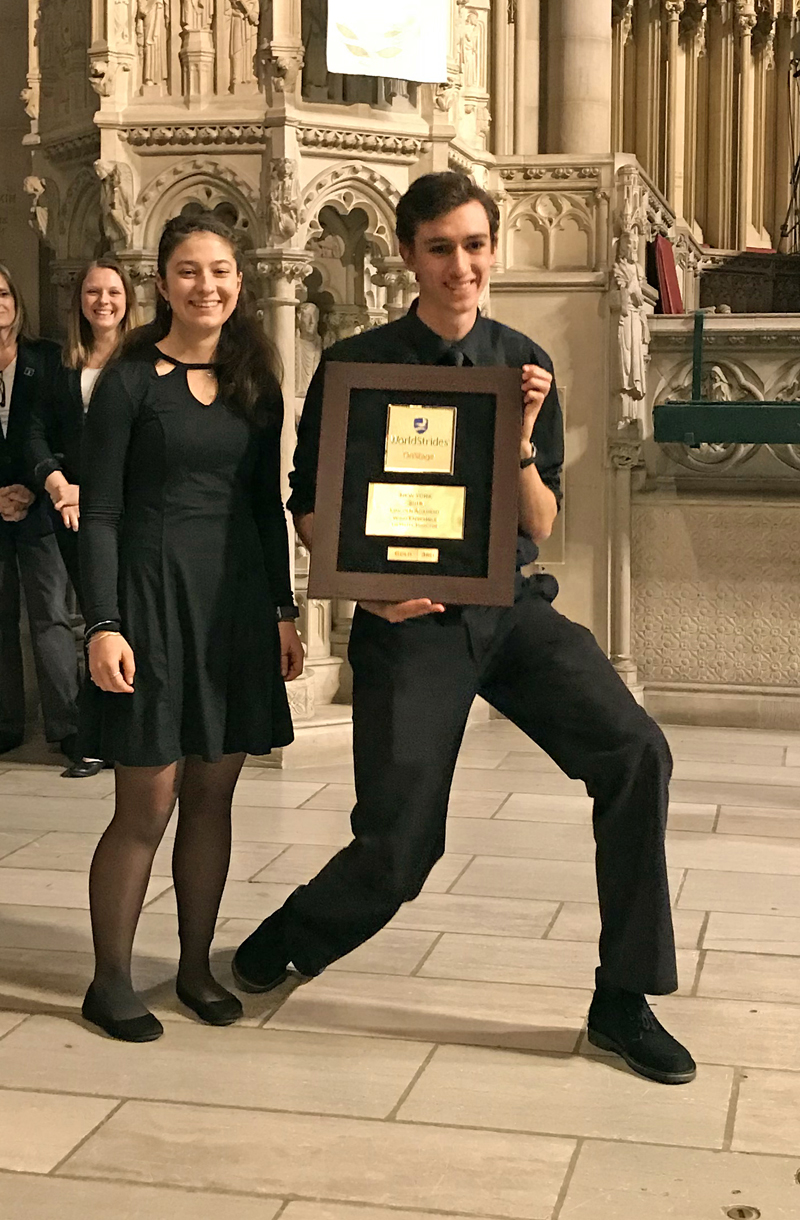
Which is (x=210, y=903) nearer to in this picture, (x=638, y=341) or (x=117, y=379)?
(x=117, y=379)

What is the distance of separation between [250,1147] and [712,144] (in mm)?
9066

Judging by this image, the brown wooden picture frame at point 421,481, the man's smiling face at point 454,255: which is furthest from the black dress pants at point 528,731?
the man's smiling face at point 454,255

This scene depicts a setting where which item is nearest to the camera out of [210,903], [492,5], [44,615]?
[210,903]

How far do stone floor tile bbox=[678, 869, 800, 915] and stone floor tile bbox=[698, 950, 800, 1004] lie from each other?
0.44 meters

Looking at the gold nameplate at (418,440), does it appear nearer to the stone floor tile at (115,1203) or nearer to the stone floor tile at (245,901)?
the stone floor tile at (115,1203)

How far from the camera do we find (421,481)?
137 inches

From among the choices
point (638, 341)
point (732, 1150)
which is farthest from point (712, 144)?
point (732, 1150)

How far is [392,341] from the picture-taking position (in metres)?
3.62

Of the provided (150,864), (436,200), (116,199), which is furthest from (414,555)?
(116,199)

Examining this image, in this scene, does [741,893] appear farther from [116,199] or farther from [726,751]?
[116,199]

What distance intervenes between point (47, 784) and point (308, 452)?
3.16 m

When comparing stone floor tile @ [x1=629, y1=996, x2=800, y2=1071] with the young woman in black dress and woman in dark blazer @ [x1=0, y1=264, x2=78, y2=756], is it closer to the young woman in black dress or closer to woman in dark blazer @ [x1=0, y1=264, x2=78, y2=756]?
the young woman in black dress

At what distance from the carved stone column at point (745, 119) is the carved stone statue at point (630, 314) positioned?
11.5ft

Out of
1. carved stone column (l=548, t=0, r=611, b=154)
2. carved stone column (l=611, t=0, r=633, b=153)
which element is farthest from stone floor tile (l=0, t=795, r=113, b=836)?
carved stone column (l=611, t=0, r=633, b=153)
